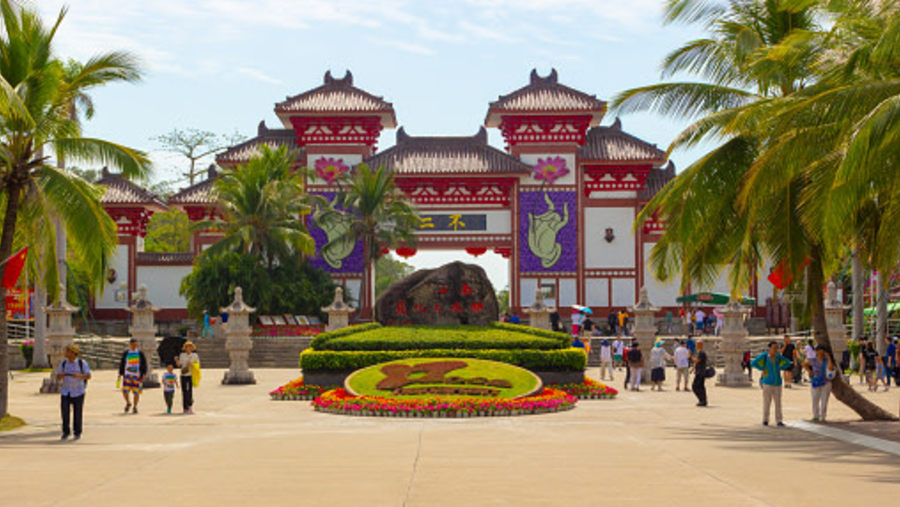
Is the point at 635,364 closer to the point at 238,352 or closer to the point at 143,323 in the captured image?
the point at 238,352

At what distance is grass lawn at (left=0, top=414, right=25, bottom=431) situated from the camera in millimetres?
16516

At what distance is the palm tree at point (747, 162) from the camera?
14914mm

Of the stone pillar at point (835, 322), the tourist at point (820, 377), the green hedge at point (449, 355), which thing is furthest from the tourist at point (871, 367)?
the tourist at point (820, 377)

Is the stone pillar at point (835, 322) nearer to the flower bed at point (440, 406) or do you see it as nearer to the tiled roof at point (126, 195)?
the flower bed at point (440, 406)

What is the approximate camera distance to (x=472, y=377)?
21.2 m

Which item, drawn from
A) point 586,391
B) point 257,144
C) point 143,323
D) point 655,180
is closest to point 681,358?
point 586,391

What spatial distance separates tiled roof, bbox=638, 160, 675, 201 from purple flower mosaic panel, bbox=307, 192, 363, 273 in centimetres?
1344

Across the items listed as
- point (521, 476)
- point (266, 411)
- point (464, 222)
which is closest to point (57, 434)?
point (266, 411)

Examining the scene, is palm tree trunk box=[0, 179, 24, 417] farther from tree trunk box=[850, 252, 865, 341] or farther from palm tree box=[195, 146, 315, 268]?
palm tree box=[195, 146, 315, 268]

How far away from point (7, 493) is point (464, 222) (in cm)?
3928

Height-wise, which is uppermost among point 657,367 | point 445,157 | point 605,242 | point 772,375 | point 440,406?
point 445,157

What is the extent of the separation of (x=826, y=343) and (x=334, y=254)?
33290 millimetres

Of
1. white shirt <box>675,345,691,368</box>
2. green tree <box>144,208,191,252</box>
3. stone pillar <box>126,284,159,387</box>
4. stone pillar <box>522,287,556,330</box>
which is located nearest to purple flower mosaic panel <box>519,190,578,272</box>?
stone pillar <box>522,287,556,330</box>

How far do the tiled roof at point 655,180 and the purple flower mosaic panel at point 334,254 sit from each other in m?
13.4
